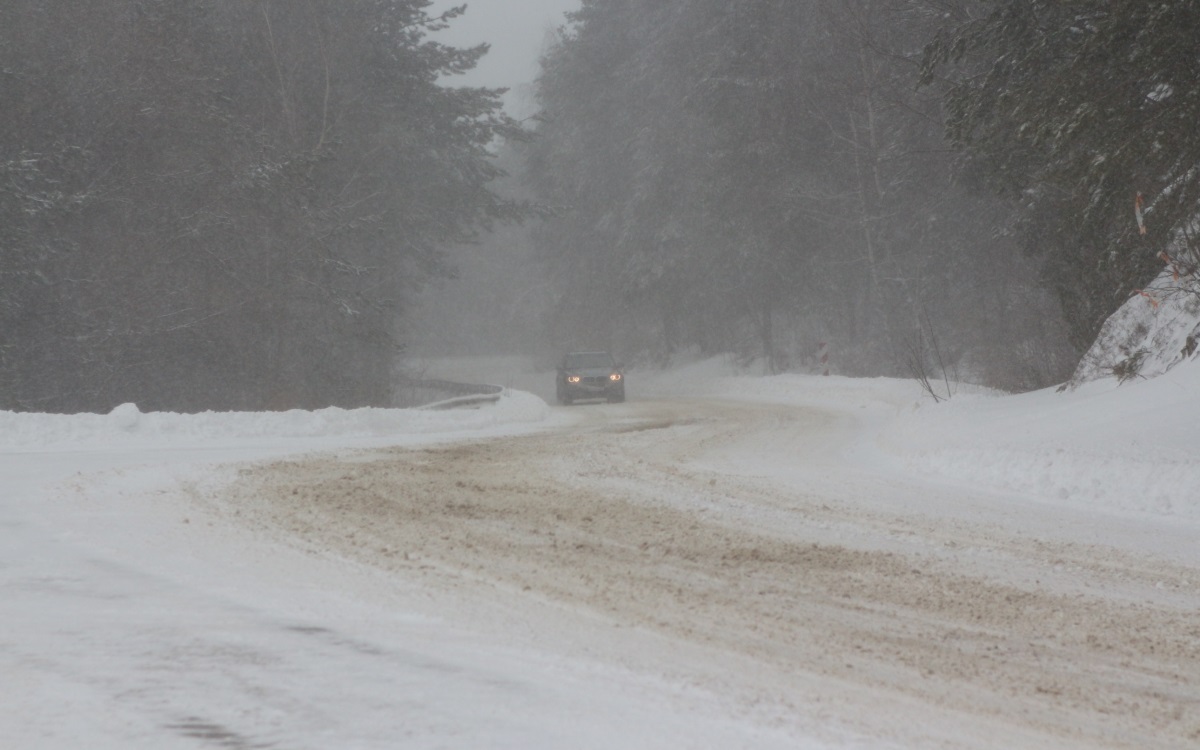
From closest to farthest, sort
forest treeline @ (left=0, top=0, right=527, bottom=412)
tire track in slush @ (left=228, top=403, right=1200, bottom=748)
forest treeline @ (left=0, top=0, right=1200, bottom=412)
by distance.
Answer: tire track in slush @ (left=228, top=403, right=1200, bottom=748)
forest treeline @ (left=0, top=0, right=1200, bottom=412)
forest treeline @ (left=0, top=0, right=527, bottom=412)

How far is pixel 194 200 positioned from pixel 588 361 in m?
13.6

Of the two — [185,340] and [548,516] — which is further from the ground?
[185,340]

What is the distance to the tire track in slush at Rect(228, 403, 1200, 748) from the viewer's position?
3.80 m

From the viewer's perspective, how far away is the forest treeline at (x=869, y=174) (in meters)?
11.0

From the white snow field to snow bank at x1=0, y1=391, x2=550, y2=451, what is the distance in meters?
1.62

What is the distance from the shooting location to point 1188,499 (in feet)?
26.7

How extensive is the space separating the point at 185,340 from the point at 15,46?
6.75 metres

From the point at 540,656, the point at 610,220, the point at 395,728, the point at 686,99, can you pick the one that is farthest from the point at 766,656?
the point at 610,220

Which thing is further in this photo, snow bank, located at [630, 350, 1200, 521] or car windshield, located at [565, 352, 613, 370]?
car windshield, located at [565, 352, 613, 370]

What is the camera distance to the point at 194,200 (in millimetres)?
23531

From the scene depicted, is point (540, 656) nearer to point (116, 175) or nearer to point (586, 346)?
point (116, 175)

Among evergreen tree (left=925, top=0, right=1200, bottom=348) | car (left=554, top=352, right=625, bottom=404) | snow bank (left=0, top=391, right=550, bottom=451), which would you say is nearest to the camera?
evergreen tree (left=925, top=0, right=1200, bottom=348)

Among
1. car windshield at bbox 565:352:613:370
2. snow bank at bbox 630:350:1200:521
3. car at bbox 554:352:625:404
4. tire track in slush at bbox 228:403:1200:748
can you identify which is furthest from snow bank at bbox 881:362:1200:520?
car windshield at bbox 565:352:613:370

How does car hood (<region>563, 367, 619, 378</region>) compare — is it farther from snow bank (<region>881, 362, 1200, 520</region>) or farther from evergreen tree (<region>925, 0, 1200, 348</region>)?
snow bank (<region>881, 362, 1200, 520</region>)
